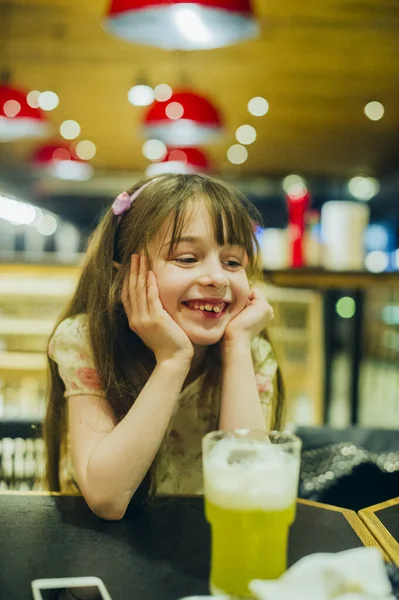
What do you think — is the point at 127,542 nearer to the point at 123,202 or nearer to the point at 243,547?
the point at 243,547

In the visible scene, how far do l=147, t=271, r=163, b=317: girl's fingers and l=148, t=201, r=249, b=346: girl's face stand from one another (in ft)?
0.04

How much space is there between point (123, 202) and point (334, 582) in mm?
941

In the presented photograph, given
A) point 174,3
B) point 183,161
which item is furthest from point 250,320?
point 183,161

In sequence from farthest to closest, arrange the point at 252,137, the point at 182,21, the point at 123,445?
the point at 252,137, the point at 182,21, the point at 123,445

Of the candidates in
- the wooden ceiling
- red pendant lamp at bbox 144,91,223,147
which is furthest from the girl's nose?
the wooden ceiling

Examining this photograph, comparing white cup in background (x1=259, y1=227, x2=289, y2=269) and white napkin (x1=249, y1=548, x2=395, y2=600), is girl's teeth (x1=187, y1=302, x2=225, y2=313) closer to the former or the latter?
white napkin (x1=249, y1=548, x2=395, y2=600)

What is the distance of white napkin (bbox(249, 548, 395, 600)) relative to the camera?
2.47ft

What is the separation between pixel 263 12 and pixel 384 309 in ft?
24.0

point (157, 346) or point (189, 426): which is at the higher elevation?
point (157, 346)

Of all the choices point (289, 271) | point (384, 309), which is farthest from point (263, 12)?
point (384, 309)

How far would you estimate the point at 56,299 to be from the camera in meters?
3.63

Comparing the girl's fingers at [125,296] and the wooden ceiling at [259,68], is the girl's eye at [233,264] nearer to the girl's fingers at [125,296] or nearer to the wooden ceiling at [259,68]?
the girl's fingers at [125,296]

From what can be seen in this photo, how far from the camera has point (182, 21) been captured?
2.32 metres

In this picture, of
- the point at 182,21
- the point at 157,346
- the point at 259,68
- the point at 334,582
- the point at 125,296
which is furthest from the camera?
the point at 259,68
